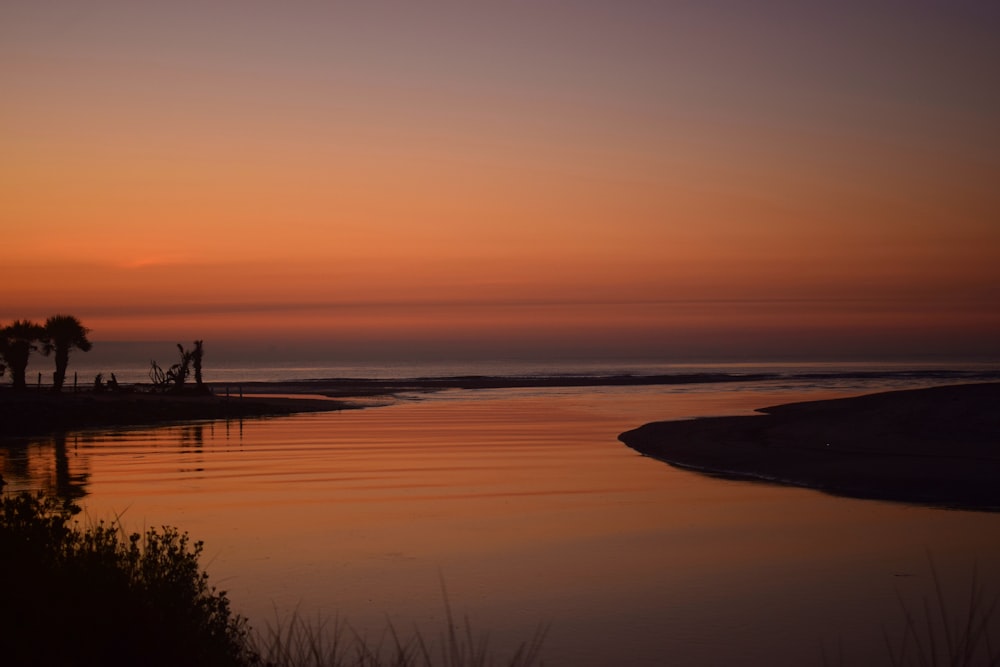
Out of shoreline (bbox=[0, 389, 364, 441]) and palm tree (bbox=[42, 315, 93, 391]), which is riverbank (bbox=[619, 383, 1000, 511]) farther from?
palm tree (bbox=[42, 315, 93, 391])

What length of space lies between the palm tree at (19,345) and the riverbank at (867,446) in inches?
2001

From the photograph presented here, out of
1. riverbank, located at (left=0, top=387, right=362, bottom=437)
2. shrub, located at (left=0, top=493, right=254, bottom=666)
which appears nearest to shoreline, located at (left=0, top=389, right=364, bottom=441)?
riverbank, located at (left=0, top=387, right=362, bottom=437)

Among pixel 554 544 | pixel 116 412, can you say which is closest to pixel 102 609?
pixel 554 544

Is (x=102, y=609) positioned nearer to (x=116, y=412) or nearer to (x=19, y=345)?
(x=116, y=412)

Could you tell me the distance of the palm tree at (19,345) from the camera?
70.4 meters

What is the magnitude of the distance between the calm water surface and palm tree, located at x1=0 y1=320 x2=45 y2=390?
140 ft

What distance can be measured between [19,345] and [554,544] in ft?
212

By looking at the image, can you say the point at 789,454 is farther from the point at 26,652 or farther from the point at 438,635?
the point at 26,652

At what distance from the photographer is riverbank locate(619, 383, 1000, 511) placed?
73.5 feet

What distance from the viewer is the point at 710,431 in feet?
118

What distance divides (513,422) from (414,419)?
5.61m

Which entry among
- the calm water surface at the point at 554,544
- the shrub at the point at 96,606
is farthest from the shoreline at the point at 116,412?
the shrub at the point at 96,606

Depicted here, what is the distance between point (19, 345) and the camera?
2773 inches

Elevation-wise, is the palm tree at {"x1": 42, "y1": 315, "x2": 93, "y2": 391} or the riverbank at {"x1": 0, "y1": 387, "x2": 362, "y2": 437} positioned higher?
the palm tree at {"x1": 42, "y1": 315, "x2": 93, "y2": 391}
